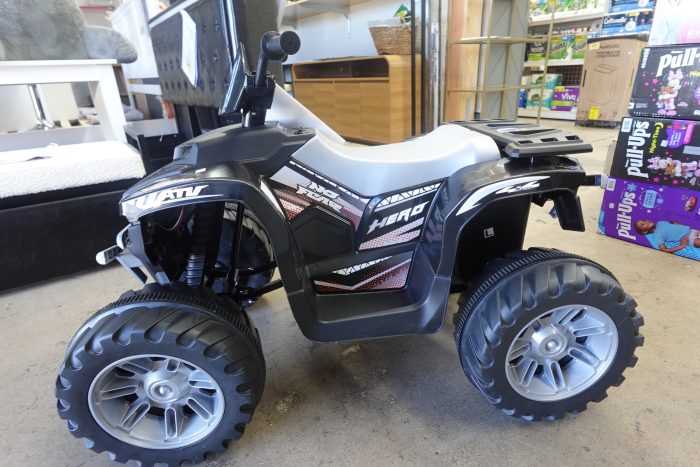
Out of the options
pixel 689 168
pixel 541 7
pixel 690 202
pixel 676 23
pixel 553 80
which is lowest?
pixel 690 202

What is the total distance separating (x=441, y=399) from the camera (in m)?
1.15

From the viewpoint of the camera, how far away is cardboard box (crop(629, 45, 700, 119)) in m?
1.65

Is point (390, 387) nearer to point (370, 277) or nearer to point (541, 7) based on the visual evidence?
point (370, 277)

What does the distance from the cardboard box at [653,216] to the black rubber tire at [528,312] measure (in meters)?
0.99

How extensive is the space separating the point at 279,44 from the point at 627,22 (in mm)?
4781

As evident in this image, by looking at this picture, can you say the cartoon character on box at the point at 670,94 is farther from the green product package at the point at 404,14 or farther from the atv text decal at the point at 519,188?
the green product package at the point at 404,14

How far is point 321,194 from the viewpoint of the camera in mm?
1064

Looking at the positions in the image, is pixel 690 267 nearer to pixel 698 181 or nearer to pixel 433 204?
pixel 698 181

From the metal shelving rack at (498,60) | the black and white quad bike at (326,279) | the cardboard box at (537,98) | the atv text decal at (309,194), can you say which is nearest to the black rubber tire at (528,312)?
the black and white quad bike at (326,279)

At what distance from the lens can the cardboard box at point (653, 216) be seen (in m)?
1.79

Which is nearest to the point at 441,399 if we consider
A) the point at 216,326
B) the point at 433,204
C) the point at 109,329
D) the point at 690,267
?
the point at 433,204

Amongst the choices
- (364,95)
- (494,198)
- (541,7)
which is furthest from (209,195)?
(541,7)

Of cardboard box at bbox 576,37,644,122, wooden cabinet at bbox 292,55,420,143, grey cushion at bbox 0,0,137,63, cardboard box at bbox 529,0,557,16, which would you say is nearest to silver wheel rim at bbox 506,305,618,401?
grey cushion at bbox 0,0,137,63

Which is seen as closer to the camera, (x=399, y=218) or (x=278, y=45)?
(x=278, y=45)
